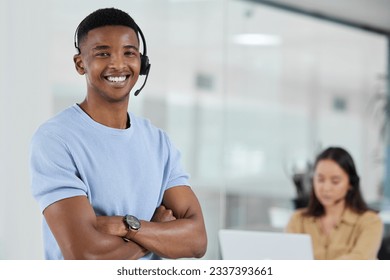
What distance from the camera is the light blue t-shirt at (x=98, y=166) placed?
1.74 m

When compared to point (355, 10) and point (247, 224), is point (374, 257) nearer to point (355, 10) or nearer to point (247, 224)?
point (247, 224)

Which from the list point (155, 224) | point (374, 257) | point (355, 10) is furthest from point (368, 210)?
point (355, 10)

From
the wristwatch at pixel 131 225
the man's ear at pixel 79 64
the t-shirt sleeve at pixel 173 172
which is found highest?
the man's ear at pixel 79 64

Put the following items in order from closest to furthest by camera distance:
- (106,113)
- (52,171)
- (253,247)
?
(52,171) < (106,113) < (253,247)

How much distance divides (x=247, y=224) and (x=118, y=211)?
3406 millimetres

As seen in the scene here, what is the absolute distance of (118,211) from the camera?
5.97 feet

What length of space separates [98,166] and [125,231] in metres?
0.17

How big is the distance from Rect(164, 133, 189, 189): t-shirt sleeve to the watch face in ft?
0.52

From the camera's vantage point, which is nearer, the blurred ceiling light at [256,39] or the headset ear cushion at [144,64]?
the headset ear cushion at [144,64]

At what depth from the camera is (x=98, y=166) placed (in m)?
1.79

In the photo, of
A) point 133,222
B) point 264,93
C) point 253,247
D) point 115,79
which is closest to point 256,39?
point 264,93

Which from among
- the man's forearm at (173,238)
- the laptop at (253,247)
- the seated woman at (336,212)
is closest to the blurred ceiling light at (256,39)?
the seated woman at (336,212)

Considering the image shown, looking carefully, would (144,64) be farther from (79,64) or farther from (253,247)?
(253,247)

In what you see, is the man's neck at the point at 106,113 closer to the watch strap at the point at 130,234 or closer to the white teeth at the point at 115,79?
the white teeth at the point at 115,79
